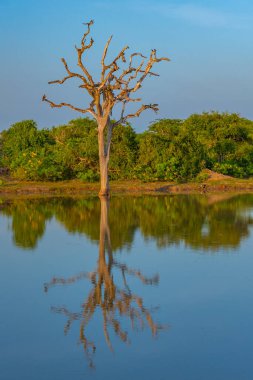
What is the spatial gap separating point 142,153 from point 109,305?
30.5m

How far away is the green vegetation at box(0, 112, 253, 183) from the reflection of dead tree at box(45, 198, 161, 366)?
84.4 ft

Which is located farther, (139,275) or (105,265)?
(105,265)

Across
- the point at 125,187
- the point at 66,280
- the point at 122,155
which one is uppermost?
the point at 122,155

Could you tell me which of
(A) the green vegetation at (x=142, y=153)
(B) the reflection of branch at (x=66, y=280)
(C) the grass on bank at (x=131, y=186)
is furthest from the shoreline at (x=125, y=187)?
(B) the reflection of branch at (x=66, y=280)

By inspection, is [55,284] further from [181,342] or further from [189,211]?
[189,211]

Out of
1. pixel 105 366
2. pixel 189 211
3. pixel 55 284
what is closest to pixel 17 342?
pixel 105 366

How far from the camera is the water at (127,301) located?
705cm

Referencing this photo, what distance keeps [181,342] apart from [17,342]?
6.42 ft

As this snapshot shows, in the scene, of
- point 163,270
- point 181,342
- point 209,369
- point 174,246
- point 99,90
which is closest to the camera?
point 209,369

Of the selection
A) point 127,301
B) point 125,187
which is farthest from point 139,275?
point 125,187

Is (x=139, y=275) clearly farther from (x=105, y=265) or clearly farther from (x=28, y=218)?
(x=28, y=218)

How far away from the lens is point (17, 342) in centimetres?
784

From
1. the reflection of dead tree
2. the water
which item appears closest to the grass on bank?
the water

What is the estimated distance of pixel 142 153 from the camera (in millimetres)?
39562
